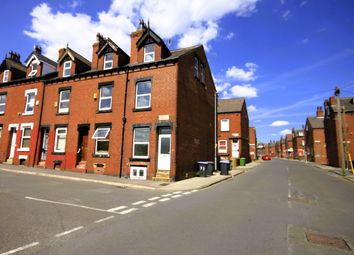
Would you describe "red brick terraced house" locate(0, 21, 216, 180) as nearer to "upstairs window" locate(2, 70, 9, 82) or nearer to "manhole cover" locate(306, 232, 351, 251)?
"upstairs window" locate(2, 70, 9, 82)

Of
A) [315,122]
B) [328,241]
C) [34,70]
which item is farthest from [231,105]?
[328,241]

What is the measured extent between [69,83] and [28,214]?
15925 millimetres

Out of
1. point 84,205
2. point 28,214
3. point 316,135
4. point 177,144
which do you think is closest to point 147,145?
point 177,144

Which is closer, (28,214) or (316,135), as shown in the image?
(28,214)

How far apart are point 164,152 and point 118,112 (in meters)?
4.74

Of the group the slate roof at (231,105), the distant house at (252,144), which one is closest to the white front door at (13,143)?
the slate roof at (231,105)

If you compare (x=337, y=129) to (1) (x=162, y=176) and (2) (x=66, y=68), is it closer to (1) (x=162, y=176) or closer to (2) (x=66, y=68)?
(1) (x=162, y=176)

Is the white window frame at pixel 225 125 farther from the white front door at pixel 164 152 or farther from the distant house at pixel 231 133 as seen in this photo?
the white front door at pixel 164 152

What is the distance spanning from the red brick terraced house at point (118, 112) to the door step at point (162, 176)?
2.6 inches

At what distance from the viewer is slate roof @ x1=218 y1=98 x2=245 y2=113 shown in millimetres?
40403

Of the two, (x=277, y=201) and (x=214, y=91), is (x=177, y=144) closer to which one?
(x=277, y=201)

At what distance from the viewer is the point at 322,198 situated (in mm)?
10727

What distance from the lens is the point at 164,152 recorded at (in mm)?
16453

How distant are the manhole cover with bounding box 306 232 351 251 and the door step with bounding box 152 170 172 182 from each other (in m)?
10.5
